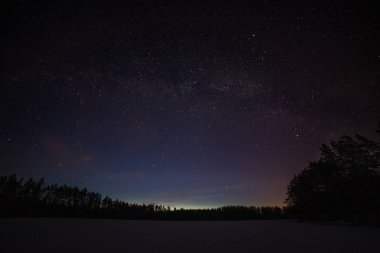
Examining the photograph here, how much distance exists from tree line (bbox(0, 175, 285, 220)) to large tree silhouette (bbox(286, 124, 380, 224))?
39.6 metres

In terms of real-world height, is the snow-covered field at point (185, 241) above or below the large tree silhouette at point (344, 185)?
below

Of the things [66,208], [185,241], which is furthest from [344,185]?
[66,208]

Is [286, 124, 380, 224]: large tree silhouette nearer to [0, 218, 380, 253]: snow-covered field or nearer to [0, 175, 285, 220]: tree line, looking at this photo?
[0, 218, 380, 253]: snow-covered field

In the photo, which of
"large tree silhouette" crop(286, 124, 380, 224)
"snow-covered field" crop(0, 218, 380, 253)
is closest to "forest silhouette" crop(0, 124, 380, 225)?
"large tree silhouette" crop(286, 124, 380, 224)

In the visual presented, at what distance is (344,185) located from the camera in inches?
1538

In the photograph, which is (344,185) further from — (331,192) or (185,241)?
(185,241)

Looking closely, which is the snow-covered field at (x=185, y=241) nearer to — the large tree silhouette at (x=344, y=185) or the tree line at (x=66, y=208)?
the large tree silhouette at (x=344, y=185)

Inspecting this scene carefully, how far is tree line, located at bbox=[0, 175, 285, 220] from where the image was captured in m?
83.6

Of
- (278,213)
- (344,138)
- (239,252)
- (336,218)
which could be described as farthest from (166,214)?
(239,252)

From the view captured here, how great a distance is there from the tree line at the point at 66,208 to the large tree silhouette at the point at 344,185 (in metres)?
39.6

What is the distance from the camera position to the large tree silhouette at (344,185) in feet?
113

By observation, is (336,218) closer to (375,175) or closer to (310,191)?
(310,191)

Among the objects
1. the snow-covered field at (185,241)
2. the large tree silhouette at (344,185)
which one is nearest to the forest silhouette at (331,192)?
the large tree silhouette at (344,185)

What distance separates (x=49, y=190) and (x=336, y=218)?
108134mm
